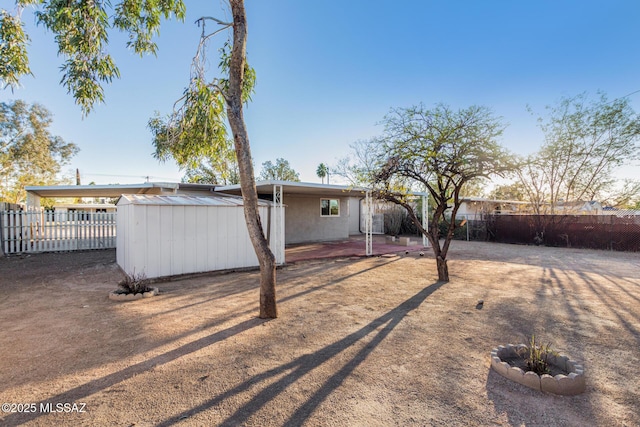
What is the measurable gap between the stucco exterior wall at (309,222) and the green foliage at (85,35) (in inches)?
364

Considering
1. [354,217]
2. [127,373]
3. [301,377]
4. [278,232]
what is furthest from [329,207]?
[127,373]

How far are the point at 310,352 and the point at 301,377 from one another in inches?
21.0

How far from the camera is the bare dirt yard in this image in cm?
228

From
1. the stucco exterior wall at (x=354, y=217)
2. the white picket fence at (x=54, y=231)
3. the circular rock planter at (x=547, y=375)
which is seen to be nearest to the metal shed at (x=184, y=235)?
the white picket fence at (x=54, y=231)

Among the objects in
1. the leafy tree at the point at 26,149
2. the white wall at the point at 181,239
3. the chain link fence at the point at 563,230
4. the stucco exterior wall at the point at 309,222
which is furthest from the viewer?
the leafy tree at the point at 26,149

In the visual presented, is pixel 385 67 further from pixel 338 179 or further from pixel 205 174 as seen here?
pixel 205 174

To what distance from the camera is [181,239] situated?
23.2ft

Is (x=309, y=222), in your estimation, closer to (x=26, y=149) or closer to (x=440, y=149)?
(x=440, y=149)

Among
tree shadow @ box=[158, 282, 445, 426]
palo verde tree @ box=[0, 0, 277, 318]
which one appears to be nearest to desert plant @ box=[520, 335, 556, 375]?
tree shadow @ box=[158, 282, 445, 426]

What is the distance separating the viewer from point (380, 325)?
4.17 meters

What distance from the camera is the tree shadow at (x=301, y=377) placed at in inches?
87.6

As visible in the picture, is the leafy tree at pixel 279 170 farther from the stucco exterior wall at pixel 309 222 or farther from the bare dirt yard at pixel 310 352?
the bare dirt yard at pixel 310 352

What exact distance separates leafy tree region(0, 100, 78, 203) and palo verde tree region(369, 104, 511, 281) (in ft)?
79.5

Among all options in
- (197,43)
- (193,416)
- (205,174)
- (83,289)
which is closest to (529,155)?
(197,43)
